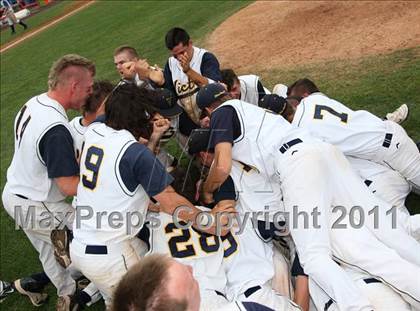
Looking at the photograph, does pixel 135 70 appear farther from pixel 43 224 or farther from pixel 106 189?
pixel 106 189

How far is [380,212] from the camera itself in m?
2.98

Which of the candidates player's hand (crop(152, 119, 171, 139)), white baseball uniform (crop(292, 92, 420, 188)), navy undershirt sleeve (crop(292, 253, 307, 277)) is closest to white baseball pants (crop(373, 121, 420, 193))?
white baseball uniform (crop(292, 92, 420, 188))

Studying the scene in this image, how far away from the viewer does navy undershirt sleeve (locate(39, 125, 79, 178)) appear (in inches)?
129

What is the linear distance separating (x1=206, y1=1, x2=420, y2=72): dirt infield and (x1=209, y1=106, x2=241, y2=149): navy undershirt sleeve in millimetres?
4577

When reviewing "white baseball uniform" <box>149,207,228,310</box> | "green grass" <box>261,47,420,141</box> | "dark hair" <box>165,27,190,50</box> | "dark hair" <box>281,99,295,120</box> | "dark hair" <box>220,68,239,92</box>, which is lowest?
"green grass" <box>261,47,420,141</box>

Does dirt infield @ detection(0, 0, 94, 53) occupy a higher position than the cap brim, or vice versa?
the cap brim

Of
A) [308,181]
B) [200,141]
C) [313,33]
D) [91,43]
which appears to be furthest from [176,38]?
[91,43]

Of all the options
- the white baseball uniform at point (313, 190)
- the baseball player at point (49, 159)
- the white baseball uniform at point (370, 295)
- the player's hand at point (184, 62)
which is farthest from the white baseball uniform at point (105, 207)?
the player's hand at point (184, 62)

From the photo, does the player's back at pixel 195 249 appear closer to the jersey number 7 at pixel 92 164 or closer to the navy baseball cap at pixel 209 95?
the jersey number 7 at pixel 92 164

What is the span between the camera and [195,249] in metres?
2.98

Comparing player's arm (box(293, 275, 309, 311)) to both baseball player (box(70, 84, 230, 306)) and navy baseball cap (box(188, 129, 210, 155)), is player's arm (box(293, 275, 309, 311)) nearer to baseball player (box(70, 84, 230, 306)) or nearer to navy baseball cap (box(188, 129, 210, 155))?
baseball player (box(70, 84, 230, 306))

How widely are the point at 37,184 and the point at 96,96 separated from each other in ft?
2.88

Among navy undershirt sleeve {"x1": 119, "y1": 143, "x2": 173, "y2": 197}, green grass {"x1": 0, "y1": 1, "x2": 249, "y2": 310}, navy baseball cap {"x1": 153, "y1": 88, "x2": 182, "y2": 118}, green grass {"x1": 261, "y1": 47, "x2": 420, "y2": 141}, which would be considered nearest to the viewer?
navy undershirt sleeve {"x1": 119, "y1": 143, "x2": 173, "y2": 197}

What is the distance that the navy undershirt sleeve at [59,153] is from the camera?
10.7 ft
